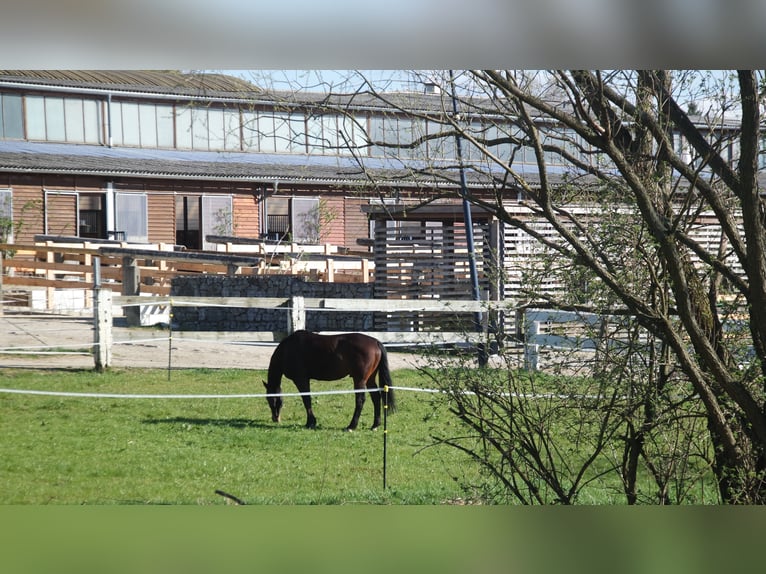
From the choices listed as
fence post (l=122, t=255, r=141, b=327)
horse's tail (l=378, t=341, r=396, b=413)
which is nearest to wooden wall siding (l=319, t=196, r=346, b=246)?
fence post (l=122, t=255, r=141, b=327)

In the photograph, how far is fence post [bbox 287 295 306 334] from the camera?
29.0ft

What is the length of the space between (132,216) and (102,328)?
19.4 ft

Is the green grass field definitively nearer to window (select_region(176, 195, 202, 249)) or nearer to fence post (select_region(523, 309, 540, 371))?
fence post (select_region(523, 309, 540, 371))

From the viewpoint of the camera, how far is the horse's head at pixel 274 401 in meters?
8.01

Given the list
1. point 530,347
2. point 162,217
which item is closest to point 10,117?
point 162,217

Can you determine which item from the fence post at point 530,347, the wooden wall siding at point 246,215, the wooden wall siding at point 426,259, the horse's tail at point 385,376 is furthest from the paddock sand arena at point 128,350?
the wooden wall siding at point 246,215

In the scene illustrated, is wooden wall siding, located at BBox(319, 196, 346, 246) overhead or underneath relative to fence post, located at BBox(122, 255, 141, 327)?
overhead

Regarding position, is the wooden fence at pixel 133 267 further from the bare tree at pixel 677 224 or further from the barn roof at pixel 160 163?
the bare tree at pixel 677 224

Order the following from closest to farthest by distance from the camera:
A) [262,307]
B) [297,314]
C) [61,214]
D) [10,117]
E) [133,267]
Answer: [297,314]
[262,307]
[133,267]
[61,214]
[10,117]

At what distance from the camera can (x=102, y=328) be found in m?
9.41

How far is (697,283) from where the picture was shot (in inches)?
186

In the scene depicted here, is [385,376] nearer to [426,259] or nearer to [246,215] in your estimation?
[426,259]

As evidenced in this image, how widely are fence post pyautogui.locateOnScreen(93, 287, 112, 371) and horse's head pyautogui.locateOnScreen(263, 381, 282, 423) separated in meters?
2.09
